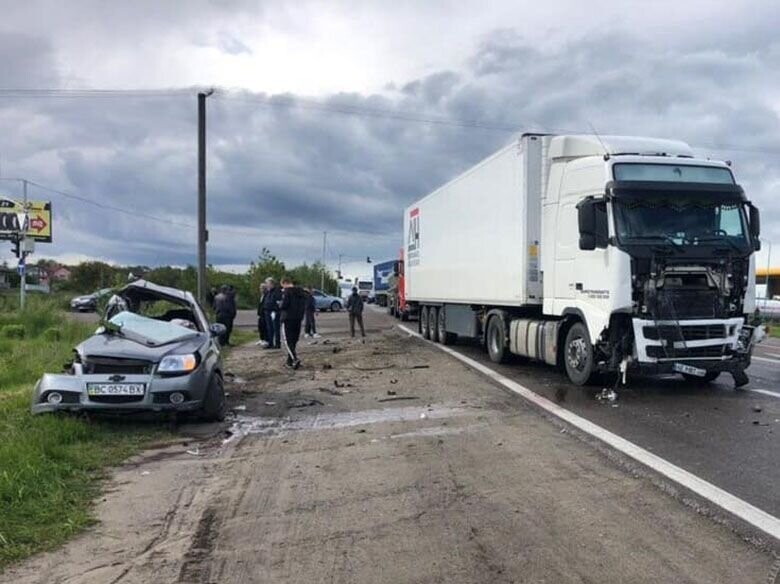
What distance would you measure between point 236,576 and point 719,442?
17.3ft

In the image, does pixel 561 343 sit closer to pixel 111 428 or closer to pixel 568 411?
pixel 568 411

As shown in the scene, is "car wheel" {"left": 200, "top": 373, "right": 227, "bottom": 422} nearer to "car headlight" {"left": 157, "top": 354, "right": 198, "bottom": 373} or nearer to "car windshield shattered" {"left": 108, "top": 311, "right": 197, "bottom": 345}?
"car headlight" {"left": 157, "top": 354, "right": 198, "bottom": 373}

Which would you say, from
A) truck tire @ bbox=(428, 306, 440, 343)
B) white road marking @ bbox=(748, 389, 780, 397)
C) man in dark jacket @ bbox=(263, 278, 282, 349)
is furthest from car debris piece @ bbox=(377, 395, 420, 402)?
truck tire @ bbox=(428, 306, 440, 343)

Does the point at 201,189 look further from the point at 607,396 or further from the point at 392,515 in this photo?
the point at 392,515

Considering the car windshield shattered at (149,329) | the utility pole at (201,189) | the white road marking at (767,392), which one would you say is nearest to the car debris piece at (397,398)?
the car windshield shattered at (149,329)

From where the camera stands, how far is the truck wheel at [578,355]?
35.6 feet

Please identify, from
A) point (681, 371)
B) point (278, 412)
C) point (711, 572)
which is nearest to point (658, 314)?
point (681, 371)

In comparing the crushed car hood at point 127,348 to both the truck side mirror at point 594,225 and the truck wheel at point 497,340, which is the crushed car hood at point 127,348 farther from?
the truck wheel at point 497,340

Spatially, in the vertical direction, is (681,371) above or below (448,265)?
below

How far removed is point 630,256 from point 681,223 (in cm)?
98

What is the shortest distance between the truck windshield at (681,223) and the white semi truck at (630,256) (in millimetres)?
14

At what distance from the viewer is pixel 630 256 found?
9.88 metres

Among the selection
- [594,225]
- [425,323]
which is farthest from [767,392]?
[425,323]

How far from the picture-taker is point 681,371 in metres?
10.0
